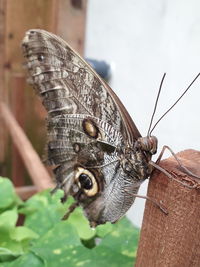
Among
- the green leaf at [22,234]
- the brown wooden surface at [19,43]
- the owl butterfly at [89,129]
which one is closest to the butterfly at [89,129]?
the owl butterfly at [89,129]

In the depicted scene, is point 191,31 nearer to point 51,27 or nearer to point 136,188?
point 136,188

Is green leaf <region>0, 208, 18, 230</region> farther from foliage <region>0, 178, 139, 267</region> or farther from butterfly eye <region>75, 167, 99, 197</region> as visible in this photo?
butterfly eye <region>75, 167, 99, 197</region>

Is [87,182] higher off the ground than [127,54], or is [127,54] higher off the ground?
[127,54]

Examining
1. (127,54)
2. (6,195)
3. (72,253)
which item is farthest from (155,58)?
(72,253)

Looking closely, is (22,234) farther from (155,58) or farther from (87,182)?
(155,58)

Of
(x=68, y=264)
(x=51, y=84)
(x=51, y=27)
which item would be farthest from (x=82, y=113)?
(x=51, y=27)
